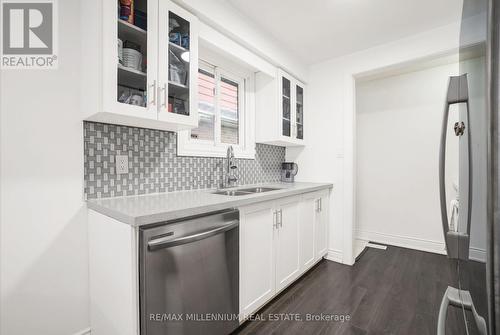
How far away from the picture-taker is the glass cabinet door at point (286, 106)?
2.59 m

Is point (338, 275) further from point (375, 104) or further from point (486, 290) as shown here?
point (375, 104)

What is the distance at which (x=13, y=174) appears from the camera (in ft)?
3.74

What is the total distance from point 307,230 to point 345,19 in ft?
6.65

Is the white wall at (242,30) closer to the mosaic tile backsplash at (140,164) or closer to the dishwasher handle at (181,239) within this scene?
the mosaic tile backsplash at (140,164)

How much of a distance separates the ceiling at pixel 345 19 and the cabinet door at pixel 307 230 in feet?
5.44

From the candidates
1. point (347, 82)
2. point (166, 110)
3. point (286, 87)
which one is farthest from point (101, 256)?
point (347, 82)

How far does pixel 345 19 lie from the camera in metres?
2.06

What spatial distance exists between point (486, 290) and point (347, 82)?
9.05ft

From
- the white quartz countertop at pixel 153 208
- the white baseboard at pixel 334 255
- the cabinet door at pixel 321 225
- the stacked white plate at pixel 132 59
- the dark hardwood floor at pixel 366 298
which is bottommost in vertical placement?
the dark hardwood floor at pixel 366 298

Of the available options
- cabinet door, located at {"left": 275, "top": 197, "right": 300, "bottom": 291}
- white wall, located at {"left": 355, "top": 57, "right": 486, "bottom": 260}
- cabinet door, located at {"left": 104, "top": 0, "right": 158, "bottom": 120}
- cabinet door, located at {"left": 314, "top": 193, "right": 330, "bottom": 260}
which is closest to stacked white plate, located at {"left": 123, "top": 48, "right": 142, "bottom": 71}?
cabinet door, located at {"left": 104, "top": 0, "right": 158, "bottom": 120}

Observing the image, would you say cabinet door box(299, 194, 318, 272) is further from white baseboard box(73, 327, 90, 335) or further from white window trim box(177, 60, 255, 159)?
white baseboard box(73, 327, 90, 335)

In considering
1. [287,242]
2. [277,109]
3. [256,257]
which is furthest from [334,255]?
[277,109]

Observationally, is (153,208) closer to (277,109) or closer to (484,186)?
(484,186)

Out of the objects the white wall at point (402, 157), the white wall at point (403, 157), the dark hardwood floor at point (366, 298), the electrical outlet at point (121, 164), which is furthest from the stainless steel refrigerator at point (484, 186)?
the white wall at point (402, 157)
